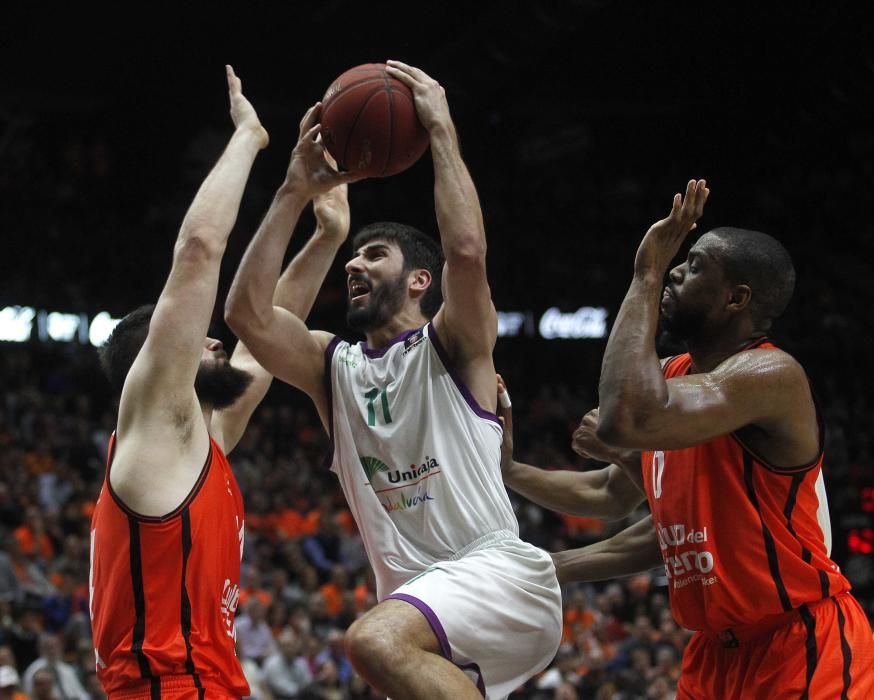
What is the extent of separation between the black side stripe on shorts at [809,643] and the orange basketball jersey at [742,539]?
48 millimetres

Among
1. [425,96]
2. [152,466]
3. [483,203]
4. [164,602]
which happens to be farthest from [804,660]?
[483,203]

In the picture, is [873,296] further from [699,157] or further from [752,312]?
[752,312]

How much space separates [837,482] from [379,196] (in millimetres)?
8648

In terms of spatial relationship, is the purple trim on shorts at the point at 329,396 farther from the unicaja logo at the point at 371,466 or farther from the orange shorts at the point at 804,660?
the orange shorts at the point at 804,660

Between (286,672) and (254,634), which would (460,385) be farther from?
(254,634)

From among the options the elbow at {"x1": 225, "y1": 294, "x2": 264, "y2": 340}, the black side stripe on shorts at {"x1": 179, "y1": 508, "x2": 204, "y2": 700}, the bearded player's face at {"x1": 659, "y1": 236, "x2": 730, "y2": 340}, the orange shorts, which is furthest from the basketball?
the orange shorts

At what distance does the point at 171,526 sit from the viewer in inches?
147

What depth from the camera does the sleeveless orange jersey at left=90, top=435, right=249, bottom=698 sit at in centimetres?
364

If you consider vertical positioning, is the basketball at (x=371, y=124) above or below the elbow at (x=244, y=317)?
above

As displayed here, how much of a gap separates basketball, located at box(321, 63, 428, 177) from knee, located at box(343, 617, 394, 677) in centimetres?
167

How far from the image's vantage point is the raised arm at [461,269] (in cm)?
403

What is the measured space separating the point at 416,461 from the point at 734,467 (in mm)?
1068

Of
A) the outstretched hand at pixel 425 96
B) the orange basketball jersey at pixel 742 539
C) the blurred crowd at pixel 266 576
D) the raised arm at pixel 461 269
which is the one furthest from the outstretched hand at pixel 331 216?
the blurred crowd at pixel 266 576

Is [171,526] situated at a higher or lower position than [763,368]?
lower
